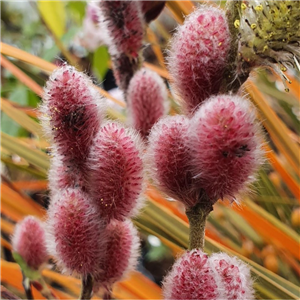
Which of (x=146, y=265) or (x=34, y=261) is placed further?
(x=146, y=265)

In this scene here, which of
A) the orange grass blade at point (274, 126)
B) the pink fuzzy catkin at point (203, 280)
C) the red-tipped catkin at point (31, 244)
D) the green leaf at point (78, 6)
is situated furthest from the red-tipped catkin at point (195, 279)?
the green leaf at point (78, 6)

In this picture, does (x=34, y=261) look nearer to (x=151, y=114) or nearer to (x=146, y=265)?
(x=151, y=114)

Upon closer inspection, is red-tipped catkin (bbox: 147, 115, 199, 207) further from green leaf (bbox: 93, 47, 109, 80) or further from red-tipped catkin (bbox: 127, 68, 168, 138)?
green leaf (bbox: 93, 47, 109, 80)

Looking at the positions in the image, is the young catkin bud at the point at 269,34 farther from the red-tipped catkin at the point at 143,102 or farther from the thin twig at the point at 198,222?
the red-tipped catkin at the point at 143,102

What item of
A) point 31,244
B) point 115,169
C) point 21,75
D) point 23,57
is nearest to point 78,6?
point 21,75

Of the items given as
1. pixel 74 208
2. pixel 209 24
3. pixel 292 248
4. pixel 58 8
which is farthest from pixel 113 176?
pixel 58 8

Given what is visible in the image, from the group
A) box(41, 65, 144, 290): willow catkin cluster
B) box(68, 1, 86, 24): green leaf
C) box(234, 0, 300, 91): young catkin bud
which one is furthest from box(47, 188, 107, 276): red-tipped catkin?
box(68, 1, 86, 24): green leaf
